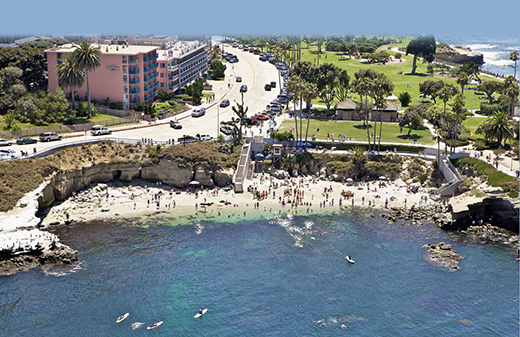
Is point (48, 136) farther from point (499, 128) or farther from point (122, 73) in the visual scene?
point (499, 128)

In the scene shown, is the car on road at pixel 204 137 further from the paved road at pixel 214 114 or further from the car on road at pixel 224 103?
the car on road at pixel 224 103

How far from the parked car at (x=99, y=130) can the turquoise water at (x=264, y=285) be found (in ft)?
100

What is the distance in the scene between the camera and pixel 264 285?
79062 mm

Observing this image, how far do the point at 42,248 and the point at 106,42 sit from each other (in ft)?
268

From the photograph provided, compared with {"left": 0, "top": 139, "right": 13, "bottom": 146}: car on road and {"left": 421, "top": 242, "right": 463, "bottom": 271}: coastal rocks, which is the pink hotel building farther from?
{"left": 421, "top": 242, "right": 463, "bottom": 271}: coastal rocks

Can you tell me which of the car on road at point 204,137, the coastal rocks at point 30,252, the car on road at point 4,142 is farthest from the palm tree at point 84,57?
the coastal rocks at point 30,252

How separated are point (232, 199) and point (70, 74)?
48.5 metres

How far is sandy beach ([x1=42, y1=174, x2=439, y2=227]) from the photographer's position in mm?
100562

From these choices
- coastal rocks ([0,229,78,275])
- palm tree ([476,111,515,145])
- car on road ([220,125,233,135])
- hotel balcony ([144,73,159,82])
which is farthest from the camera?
hotel balcony ([144,73,159,82])

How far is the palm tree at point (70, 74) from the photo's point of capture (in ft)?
421

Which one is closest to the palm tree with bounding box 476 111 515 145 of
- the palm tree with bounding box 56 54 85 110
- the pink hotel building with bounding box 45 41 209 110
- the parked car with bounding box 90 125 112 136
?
the parked car with bounding box 90 125 112 136

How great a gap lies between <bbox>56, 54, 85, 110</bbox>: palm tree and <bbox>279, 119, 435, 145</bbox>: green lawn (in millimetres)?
44526

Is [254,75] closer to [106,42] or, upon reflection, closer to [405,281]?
[106,42]

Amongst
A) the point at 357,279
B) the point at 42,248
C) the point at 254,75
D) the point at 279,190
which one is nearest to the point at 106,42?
the point at 254,75
